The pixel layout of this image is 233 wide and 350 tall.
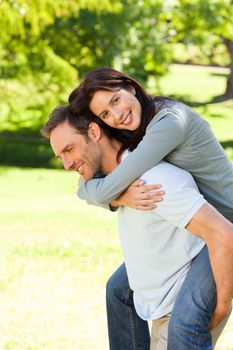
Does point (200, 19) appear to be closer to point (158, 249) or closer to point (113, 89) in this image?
point (113, 89)

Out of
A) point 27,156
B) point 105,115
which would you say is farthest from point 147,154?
point 27,156

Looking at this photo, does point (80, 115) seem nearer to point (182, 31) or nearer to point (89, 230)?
point (89, 230)

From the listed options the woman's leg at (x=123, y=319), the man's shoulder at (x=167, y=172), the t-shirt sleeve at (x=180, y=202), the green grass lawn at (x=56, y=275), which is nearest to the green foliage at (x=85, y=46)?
the green grass lawn at (x=56, y=275)

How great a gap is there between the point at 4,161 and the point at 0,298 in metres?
18.3

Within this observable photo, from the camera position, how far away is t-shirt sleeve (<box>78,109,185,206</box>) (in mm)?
2775

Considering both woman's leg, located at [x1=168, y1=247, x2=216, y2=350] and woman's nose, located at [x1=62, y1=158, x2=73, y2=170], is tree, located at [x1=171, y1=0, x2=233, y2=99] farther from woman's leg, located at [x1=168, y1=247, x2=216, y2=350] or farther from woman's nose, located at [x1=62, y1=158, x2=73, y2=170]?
woman's leg, located at [x1=168, y1=247, x2=216, y2=350]

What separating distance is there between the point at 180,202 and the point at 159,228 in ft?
0.63

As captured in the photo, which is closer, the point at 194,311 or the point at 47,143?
the point at 194,311

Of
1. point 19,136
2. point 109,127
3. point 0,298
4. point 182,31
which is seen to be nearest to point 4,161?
point 19,136

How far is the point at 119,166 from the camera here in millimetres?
2840

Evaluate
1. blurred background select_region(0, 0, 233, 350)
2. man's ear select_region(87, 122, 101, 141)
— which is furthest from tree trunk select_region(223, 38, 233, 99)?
man's ear select_region(87, 122, 101, 141)

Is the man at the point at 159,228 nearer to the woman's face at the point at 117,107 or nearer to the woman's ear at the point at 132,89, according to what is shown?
the woman's face at the point at 117,107

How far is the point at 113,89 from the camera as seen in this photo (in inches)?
118

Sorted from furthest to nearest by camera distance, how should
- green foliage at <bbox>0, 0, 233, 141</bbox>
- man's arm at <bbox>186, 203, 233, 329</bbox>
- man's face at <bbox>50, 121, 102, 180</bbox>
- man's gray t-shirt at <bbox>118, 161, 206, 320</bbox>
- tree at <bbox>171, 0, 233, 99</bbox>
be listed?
tree at <bbox>171, 0, 233, 99</bbox>, green foliage at <bbox>0, 0, 233, 141</bbox>, man's face at <bbox>50, 121, 102, 180</bbox>, man's gray t-shirt at <bbox>118, 161, 206, 320</bbox>, man's arm at <bbox>186, 203, 233, 329</bbox>
